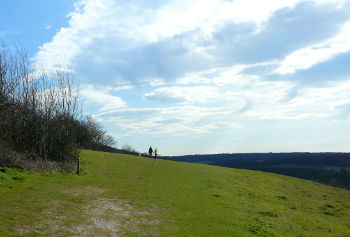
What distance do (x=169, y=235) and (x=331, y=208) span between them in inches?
1049

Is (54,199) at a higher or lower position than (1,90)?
lower

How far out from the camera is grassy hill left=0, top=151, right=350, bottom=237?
51.2 ft

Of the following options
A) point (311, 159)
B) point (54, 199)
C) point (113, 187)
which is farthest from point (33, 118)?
point (311, 159)

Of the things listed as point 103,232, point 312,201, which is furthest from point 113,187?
point 312,201

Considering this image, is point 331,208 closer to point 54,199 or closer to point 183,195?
point 183,195

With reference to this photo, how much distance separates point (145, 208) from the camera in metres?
20.5

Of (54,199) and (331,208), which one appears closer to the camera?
(54,199)

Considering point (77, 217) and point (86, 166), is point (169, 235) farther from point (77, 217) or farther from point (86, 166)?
point (86, 166)

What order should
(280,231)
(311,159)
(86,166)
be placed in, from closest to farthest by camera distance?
(280,231)
(86,166)
(311,159)

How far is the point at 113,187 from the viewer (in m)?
26.9

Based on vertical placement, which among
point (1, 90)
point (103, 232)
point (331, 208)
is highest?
point (1, 90)

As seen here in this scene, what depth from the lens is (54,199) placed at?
2009cm

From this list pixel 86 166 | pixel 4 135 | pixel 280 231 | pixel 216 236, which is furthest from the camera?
pixel 86 166

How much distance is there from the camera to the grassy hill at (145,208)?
15594 mm
